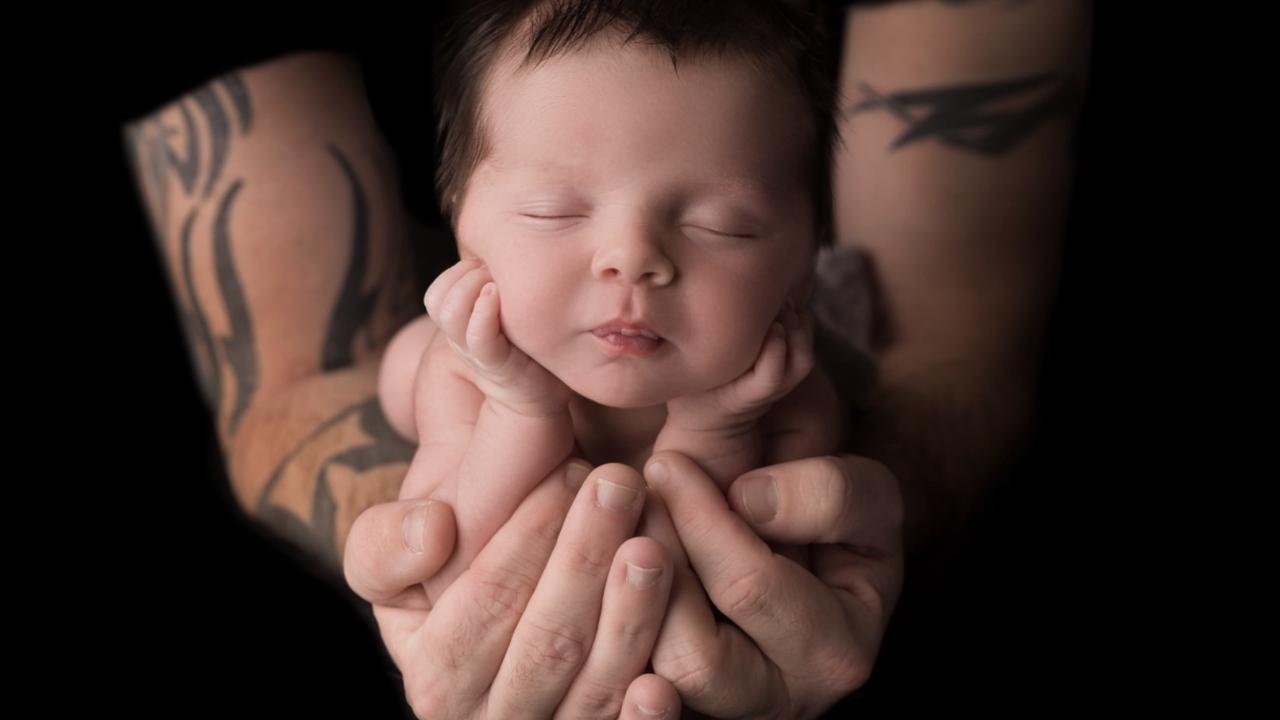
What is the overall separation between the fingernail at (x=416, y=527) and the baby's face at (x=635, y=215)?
0.22 metres

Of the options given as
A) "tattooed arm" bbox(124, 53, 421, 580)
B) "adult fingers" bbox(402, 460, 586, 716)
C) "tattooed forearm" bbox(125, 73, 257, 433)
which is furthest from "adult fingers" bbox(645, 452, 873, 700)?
"tattooed forearm" bbox(125, 73, 257, 433)

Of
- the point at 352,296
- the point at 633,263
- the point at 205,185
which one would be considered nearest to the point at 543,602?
the point at 633,263

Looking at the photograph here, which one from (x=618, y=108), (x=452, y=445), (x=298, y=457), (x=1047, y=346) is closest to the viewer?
(x=618, y=108)

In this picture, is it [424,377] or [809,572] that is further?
[424,377]

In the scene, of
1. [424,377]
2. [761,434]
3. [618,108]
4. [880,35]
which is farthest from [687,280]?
[880,35]

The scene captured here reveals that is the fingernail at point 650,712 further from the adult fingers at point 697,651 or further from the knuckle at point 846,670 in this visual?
the knuckle at point 846,670

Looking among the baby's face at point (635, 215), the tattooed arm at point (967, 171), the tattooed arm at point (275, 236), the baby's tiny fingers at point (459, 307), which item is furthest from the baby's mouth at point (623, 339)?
the tattooed arm at point (967, 171)

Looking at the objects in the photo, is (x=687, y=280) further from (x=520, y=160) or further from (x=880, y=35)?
Answer: (x=880, y=35)

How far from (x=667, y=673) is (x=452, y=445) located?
35cm

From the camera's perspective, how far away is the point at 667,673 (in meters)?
1.16

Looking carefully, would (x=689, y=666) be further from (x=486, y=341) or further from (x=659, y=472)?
(x=486, y=341)

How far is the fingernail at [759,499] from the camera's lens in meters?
1.18

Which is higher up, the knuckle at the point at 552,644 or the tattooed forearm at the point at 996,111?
the tattooed forearm at the point at 996,111

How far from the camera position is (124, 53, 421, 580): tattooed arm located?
6.34 feet
